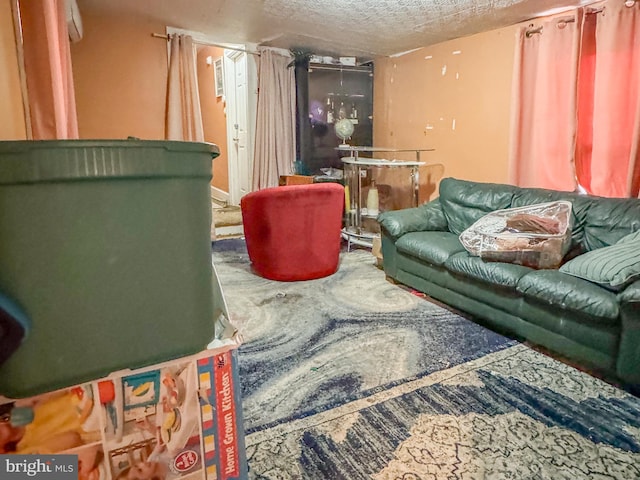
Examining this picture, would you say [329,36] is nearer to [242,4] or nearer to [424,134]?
[242,4]

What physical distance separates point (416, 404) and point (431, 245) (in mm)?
1415

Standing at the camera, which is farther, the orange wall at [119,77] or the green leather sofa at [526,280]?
the orange wall at [119,77]

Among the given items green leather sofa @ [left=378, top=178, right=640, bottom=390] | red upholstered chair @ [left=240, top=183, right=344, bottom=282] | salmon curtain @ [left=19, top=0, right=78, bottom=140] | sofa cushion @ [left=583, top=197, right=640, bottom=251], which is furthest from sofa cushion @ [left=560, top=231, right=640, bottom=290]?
salmon curtain @ [left=19, top=0, right=78, bottom=140]

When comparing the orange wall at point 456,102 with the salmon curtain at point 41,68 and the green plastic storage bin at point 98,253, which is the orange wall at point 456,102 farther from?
the green plastic storage bin at point 98,253

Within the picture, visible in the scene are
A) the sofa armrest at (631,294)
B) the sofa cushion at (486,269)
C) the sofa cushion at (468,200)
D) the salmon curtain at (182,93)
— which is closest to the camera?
the sofa armrest at (631,294)

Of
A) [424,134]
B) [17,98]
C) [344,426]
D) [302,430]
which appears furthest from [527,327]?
[424,134]

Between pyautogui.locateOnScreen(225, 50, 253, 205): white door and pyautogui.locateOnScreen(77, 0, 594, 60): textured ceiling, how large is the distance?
714 millimetres

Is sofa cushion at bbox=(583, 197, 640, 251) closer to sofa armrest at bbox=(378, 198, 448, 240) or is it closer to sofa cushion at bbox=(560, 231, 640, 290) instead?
sofa cushion at bbox=(560, 231, 640, 290)

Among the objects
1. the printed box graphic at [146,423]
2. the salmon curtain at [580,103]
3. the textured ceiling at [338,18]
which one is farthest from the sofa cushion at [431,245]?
the printed box graphic at [146,423]

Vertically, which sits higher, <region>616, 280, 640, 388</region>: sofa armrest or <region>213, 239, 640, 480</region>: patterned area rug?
<region>616, 280, 640, 388</region>: sofa armrest

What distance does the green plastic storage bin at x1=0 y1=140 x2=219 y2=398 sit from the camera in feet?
2.18

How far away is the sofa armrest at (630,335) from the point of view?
183cm

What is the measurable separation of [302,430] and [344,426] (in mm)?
169

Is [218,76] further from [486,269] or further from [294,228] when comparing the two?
[486,269]
